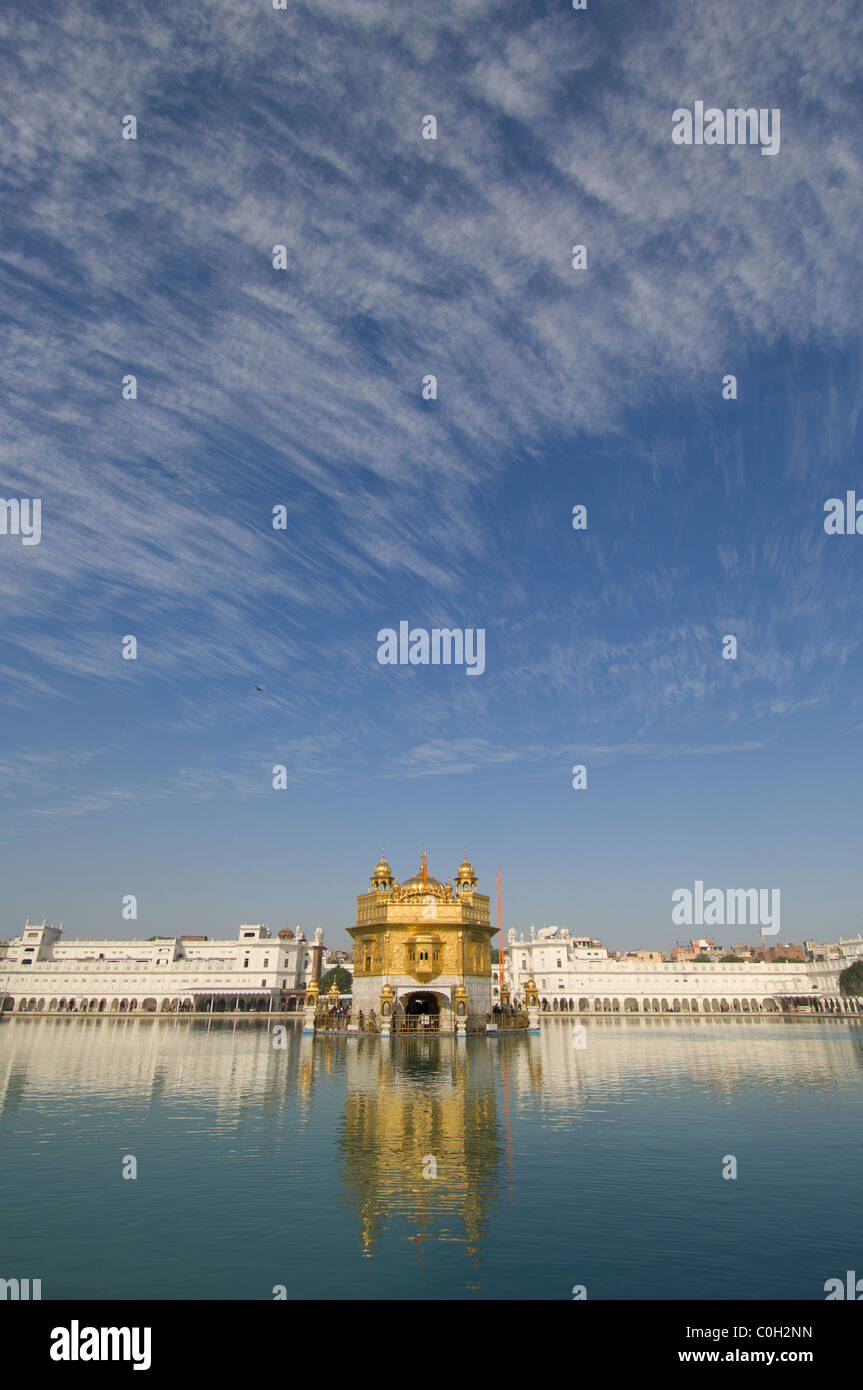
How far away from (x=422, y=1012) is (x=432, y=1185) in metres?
57.4

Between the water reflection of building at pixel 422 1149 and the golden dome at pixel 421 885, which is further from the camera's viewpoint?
the golden dome at pixel 421 885

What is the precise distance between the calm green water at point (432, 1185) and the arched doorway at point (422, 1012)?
87.6 feet

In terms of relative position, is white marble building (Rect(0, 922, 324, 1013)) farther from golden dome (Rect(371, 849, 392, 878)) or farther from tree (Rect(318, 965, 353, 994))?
golden dome (Rect(371, 849, 392, 878))

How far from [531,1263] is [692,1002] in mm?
127279

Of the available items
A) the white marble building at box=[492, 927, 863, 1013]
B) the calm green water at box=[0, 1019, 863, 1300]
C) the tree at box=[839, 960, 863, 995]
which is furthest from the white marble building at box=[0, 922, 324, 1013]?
the calm green water at box=[0, 1019, 863, 1300]

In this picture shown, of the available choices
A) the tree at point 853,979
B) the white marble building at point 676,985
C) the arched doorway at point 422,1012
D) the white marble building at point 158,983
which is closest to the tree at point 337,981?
the white marble building at point 158,983

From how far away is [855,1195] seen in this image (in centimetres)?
1842

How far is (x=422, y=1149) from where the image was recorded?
21938 mm

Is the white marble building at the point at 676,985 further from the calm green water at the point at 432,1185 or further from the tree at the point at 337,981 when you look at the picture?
the calm green water at the point at 432,1185

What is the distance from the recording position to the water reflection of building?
52.7 feet

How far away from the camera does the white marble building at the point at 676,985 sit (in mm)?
126562

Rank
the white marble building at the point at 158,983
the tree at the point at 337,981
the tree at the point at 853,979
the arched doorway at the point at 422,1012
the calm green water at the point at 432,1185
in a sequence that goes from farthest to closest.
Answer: the tree at the point at 337,981 < the white marble building at the point at 158,983 < the tree at the point at 853,979 < the arched doorway at the point at 422,1012 < the calm green water at the point at 432,1185
